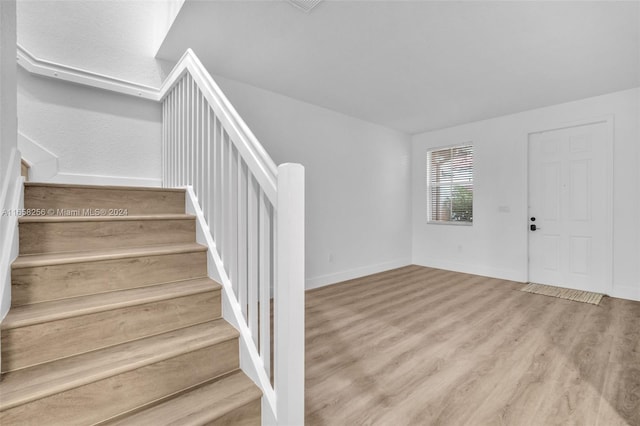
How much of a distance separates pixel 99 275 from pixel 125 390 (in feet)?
1.83

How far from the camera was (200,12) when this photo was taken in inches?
82.1

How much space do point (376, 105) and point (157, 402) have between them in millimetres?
3732

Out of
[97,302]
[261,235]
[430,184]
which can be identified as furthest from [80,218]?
[430,184]

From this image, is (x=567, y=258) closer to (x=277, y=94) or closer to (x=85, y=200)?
(x=277, y=94)

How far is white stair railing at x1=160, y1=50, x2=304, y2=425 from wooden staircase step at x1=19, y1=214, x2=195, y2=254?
215 millimetres

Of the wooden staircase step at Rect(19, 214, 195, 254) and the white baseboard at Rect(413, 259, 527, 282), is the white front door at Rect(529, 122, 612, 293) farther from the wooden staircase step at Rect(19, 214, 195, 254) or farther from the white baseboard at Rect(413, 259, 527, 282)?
the wooden staircase step at Rect(19, 214, 195, 254)

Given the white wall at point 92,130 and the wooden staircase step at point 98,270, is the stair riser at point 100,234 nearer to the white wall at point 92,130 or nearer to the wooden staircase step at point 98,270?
the wooden staircase step at point 98,270

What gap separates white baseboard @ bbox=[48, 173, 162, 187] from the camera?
7.46 ft

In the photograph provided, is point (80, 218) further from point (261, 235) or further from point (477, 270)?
point (477, 270)

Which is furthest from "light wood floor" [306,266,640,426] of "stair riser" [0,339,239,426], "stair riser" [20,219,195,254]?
"stair riser" [20,219,195,254]

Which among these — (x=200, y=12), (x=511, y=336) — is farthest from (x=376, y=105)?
(x=511, y=336)

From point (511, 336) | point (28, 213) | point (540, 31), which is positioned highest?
point (540, 31)

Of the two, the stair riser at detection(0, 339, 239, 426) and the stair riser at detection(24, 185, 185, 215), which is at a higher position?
the stair riser at detection(24, 185, 185, 215)

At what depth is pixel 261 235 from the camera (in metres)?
1.19
